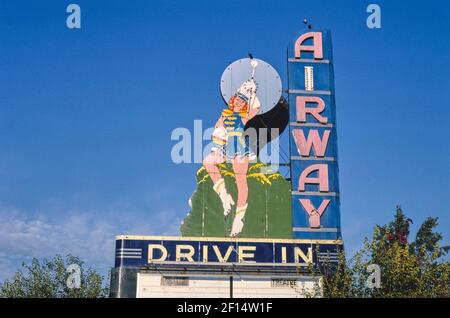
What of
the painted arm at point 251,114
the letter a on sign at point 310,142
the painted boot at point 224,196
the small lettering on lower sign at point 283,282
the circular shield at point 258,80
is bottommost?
the small lettering on lower sign at point 283,282

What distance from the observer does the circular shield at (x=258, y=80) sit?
4891 centimetres

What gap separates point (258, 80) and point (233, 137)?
16.9 ft

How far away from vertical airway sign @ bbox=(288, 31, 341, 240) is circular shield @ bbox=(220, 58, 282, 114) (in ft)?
4.05

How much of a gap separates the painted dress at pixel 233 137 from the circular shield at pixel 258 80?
1364 millimetres

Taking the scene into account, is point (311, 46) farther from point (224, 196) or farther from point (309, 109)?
point (224, 196)

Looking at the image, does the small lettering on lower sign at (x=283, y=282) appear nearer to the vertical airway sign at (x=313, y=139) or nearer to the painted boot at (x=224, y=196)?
the vertical airway sign at (x=313, y=139)

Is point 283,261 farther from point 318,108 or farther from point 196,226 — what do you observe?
point 318,108

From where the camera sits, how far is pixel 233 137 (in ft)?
157

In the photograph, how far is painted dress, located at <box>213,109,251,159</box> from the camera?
156 ft

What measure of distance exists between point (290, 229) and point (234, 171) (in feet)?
18.7

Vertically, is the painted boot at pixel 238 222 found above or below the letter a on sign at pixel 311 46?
Answer: below

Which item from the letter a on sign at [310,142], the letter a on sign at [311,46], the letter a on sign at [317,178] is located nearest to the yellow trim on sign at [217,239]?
the letter a on sign at [317,178]

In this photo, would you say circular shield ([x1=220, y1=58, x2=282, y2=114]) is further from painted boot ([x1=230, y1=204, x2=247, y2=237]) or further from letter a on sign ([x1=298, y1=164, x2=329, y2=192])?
painted boot ([x1=230, y1=204, x2=247, y2=237])
